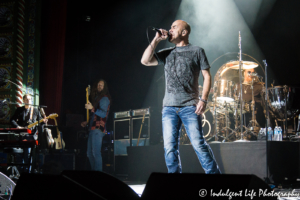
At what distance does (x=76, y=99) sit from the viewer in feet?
32.2

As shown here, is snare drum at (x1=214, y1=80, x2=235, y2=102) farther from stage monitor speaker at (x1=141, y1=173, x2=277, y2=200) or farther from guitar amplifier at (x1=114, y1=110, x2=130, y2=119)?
stage monitor speaker at (x1=141, y1=173, x2=277, y2=200)

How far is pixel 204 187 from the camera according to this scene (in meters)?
0.85

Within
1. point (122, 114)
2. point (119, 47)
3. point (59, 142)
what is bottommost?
point (59, 142)

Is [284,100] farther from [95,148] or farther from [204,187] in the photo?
[204,187]

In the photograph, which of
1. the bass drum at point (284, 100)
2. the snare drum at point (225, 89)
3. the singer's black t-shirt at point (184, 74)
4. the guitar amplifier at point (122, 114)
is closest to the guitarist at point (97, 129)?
the guitar amplifier at point (122, 114)

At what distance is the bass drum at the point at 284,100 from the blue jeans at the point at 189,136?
3.54 m

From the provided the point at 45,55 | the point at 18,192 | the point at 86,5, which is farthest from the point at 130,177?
the point at 86,5

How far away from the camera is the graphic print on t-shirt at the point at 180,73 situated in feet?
10.0

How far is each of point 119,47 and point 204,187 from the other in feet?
30.0

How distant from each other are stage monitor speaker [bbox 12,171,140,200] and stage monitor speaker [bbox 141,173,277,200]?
133mm

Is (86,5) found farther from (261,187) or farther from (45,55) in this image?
(261,187)

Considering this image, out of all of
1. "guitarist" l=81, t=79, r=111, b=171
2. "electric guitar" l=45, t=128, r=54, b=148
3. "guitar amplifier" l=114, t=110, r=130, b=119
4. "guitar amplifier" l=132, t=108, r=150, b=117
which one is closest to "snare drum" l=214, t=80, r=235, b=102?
"guitar amplifier" l=132, t=108, r=150, b=117

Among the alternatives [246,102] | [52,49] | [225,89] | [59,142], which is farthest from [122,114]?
[52,49]

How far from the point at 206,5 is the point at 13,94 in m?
6.11
